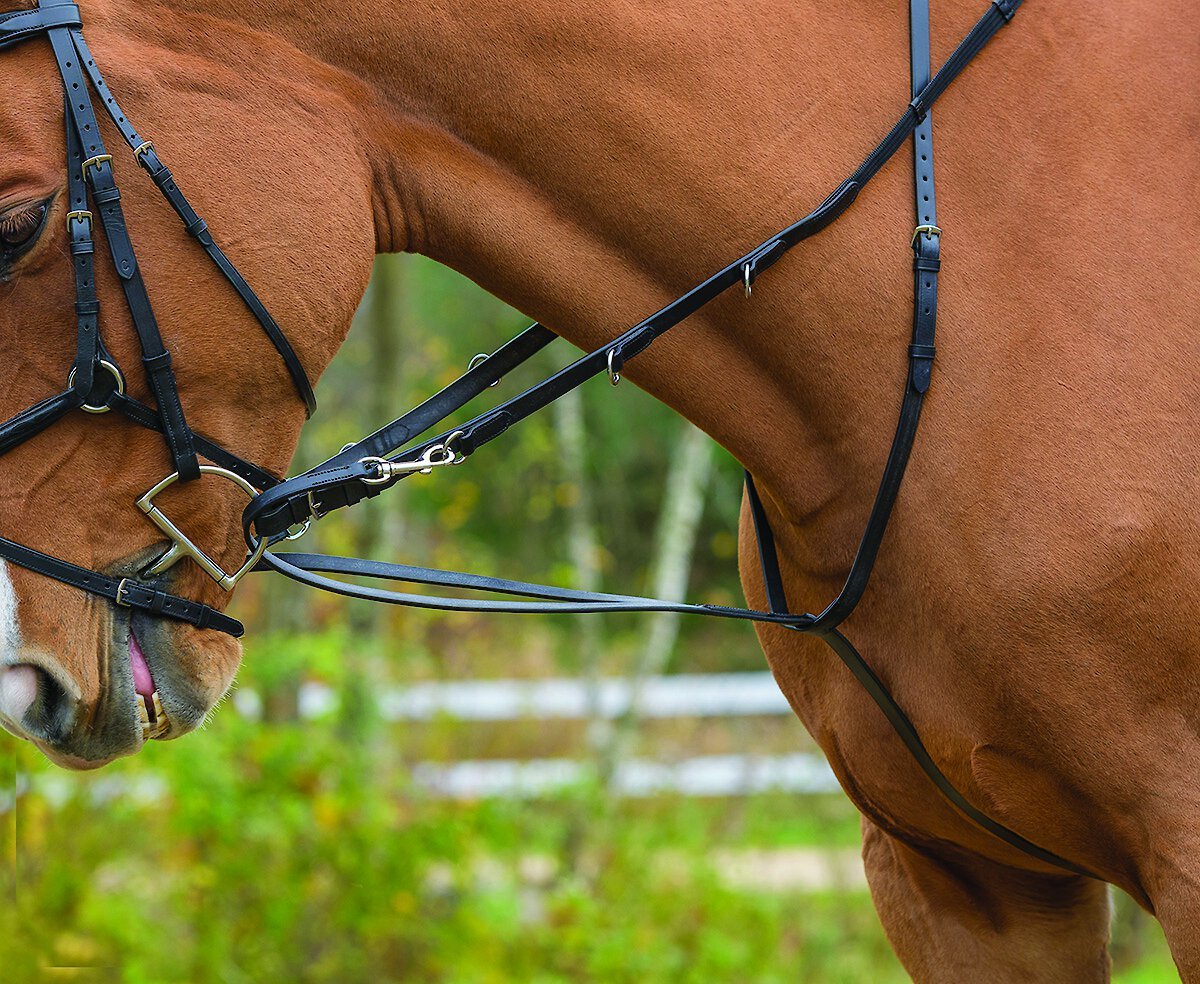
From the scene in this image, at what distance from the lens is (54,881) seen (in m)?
4.70

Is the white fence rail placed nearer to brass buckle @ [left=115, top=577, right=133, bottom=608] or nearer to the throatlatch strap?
brass buckle @ [left=115, top=577, right=133, bottom=608]

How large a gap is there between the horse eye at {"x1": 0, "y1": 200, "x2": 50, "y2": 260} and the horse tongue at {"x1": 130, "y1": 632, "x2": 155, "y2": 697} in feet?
2.00

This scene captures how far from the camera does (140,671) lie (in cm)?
200

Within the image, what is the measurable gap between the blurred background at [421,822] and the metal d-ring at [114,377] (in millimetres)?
3013

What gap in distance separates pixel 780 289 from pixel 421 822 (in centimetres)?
380

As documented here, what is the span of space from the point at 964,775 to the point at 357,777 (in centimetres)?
357

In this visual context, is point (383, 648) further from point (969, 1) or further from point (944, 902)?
point (969, 1)

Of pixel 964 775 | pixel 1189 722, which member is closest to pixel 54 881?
pixel 964 775

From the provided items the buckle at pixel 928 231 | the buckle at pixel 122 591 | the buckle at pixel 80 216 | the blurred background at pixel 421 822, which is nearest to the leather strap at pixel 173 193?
the buckle at pixel 80 216

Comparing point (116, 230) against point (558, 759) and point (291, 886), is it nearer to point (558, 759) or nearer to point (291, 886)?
point (291, 886)

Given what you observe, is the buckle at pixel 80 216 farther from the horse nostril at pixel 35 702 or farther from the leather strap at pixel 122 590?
the horse nostril at pixel 35 702

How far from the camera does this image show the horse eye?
1830 mm

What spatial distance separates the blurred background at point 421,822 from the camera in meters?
4.91

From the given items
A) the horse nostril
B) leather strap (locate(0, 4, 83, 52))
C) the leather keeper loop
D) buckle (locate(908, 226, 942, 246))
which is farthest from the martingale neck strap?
leather strap (locate(0, 4, 83, 52))
